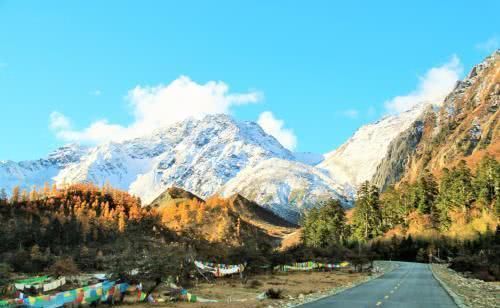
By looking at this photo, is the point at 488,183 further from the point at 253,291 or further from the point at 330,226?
the point at 253,291

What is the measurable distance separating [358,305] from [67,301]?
17564 millimetres

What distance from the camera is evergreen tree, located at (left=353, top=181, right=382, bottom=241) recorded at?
143 m

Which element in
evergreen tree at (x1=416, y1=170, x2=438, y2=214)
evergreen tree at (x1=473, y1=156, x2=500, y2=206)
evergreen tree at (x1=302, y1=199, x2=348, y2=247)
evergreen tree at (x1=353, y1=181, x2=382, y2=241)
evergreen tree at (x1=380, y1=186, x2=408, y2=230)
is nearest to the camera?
evergreen tree at (x1=473, y1=156, x2=500, y2=206)

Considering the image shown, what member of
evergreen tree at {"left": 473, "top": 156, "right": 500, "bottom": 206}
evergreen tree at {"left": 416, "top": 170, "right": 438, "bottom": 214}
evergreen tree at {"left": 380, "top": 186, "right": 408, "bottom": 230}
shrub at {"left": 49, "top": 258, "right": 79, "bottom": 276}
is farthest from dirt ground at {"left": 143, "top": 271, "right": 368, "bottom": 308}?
evergreen tree at {"left": 380, "top": 186, "right": 408, "bottom": 230}

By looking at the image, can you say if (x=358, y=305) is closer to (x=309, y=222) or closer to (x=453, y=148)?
(x=309, y=222)

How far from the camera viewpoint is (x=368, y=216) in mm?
145375

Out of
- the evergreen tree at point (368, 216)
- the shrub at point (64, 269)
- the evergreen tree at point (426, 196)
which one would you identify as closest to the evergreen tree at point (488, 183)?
the evergreen tree at point (426, 196)

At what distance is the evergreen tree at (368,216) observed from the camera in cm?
14275

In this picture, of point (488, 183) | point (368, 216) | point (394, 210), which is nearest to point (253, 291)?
point (488, 183)

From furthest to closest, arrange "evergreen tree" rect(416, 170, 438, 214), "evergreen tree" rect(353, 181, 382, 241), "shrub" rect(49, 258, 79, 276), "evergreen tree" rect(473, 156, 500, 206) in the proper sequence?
1. "evergreen tree" rect(353, 181, 382, 241)
2. "evergreen tree" rect(416, 170, 438, 214)
3. "evergreen tree" rect(473, 156, 500, 206)
4. "shrub" rect(49, 258, 79, 276)

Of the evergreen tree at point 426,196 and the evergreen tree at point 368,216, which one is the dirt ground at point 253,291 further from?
the evergreen tree at point 368,216

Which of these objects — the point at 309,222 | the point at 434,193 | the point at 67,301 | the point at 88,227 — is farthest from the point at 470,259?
the point at 88,227

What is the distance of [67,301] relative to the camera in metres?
30.7

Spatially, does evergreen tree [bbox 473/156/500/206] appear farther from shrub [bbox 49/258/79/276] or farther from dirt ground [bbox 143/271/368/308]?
shrub [bbox 49/258/79/276]
